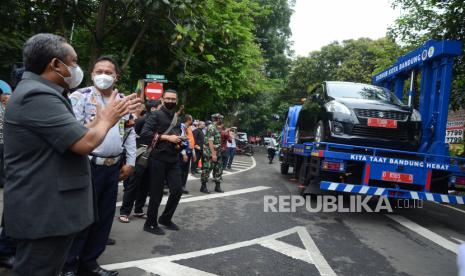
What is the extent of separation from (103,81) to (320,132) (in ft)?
18.2

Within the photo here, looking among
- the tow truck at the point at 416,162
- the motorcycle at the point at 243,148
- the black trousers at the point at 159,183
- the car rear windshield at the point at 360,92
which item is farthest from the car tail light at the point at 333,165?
the motorcycle at the point at 243,148

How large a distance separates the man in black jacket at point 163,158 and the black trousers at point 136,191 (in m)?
0.87

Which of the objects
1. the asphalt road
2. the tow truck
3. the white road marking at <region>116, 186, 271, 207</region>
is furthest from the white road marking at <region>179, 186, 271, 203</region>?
the tow truck

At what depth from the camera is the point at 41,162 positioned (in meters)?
2.19

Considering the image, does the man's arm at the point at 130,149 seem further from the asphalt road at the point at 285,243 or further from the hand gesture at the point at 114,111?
the hand gesture at the point at 114,111

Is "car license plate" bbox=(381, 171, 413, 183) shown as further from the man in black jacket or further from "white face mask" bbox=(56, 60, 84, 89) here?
"white face mask" bbox=(56, 60, 84, 89)

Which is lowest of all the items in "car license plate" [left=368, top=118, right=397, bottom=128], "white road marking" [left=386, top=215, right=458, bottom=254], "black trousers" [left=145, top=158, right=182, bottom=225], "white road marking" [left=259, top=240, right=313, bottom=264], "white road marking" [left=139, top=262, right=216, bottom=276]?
"white road marking" [left=139, top=262, right=216, bottom=276]

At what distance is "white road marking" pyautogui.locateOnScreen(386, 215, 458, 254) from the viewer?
5.78m

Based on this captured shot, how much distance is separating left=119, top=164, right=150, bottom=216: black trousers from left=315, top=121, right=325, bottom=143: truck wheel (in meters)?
3.55

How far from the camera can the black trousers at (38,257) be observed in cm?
218

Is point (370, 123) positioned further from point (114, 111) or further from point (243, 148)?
point (243, 148)

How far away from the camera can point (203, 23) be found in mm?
8461

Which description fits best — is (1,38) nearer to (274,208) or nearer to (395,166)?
(274,208)

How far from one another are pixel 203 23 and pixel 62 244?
6.79 m
